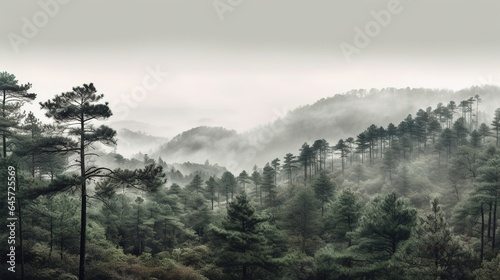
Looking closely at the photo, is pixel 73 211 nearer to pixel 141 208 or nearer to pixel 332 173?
pixel 141 208

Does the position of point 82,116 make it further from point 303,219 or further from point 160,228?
point 160,228

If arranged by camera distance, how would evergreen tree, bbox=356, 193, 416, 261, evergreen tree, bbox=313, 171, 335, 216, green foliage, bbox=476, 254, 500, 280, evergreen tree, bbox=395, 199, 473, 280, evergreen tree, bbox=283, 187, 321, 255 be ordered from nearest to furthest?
green foliage, bbox=476, 254, 500, 280
evergreen tree, bbox=395, 199, 473, 280
evergreen tree, bbox=356, 193, 416, 261
evergreen tree, bbox=283, 187, 321, 255
evergreen tree, bbox=313, 171, 335, 216

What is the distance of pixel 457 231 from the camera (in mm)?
52531

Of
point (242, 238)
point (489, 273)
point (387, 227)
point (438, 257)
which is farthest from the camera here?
point (242, 238)

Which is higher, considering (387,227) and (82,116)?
(82,116)

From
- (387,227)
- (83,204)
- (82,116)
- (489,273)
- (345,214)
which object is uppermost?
(82,116)

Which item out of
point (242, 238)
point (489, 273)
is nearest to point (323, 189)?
point (242, 238)

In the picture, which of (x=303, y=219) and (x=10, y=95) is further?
(x=303, y=219)

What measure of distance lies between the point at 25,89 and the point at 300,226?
3414 cm

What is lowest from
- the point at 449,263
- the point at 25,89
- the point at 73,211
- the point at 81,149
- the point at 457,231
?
the point at 457,231

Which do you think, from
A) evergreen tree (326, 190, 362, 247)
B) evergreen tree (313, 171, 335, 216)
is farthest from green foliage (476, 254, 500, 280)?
evergreen tree (313, 171, 335, 216)

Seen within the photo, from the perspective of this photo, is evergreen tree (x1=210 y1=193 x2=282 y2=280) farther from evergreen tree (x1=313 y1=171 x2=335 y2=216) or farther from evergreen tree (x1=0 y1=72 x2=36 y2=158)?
evergreen tree (x1=313 y1=171 x2=335 y2=216)

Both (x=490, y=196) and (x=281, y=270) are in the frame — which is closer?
(x=281, y=270)

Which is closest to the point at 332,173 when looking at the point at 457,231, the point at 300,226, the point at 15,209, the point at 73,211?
the point at 457,231
